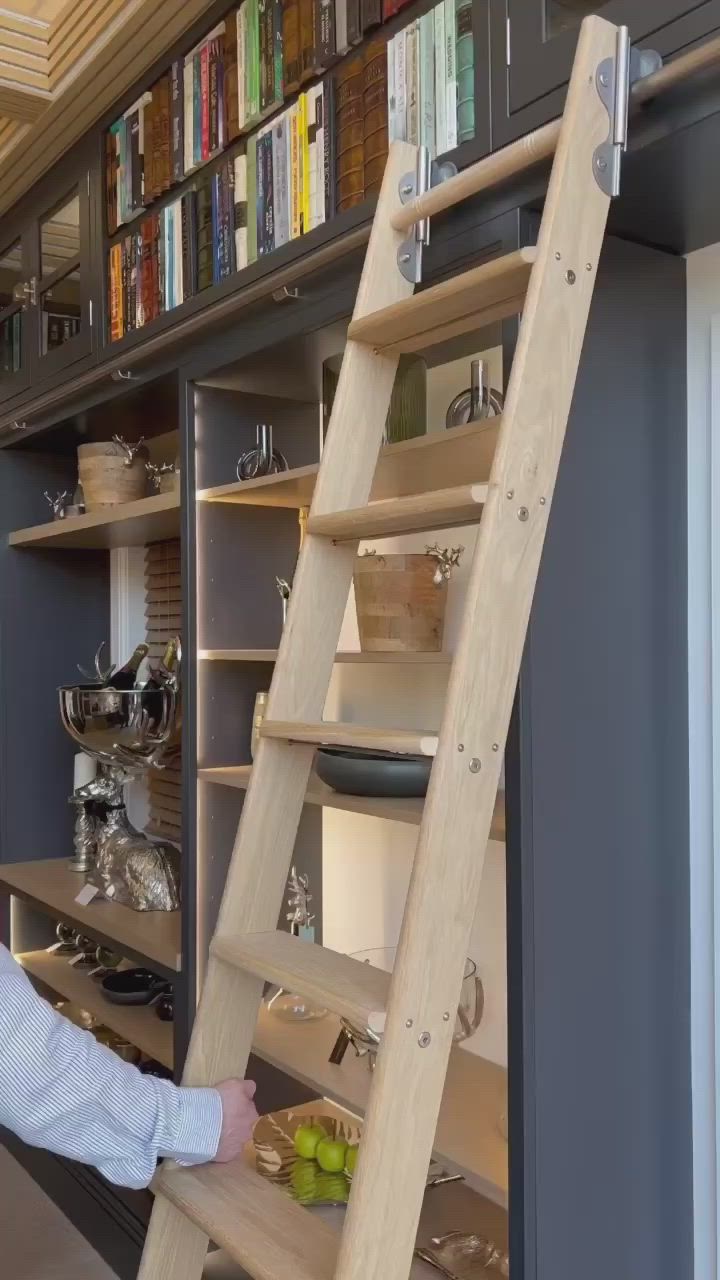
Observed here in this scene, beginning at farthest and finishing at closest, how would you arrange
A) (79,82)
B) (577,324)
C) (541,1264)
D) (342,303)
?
(79,82) → (342,303) → (541,1264) → (577,324)

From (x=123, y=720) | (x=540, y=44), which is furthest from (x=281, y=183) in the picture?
(x=123, y=720)

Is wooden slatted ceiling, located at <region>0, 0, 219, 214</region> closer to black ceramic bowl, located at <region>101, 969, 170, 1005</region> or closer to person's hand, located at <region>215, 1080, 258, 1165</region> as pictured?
person's hand, located at <region>215, 1080, 258, 1165</region>

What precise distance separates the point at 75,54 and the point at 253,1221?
2224 millimetres

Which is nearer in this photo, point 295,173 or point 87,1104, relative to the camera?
point 87,1104

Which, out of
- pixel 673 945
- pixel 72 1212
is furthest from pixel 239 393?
pixel 72 1212

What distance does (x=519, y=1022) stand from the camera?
A: 4.61 ft

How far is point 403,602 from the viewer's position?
1916 millimetres

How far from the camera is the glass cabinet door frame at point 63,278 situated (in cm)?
267

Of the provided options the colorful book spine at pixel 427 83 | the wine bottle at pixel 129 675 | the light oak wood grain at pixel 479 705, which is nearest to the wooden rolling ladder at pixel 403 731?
the light oak wood grain at pixel 479 705

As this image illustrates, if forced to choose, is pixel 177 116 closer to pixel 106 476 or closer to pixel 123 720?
pixel 106 476

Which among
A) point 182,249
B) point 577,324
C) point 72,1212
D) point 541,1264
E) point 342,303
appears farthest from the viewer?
point 72,1212

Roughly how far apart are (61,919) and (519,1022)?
178cm

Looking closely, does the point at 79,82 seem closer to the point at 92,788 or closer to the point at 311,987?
the point at 92,788

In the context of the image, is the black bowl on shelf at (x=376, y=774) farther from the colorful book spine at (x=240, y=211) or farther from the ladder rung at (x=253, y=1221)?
the colorful book spine at (x=240, y=211)
